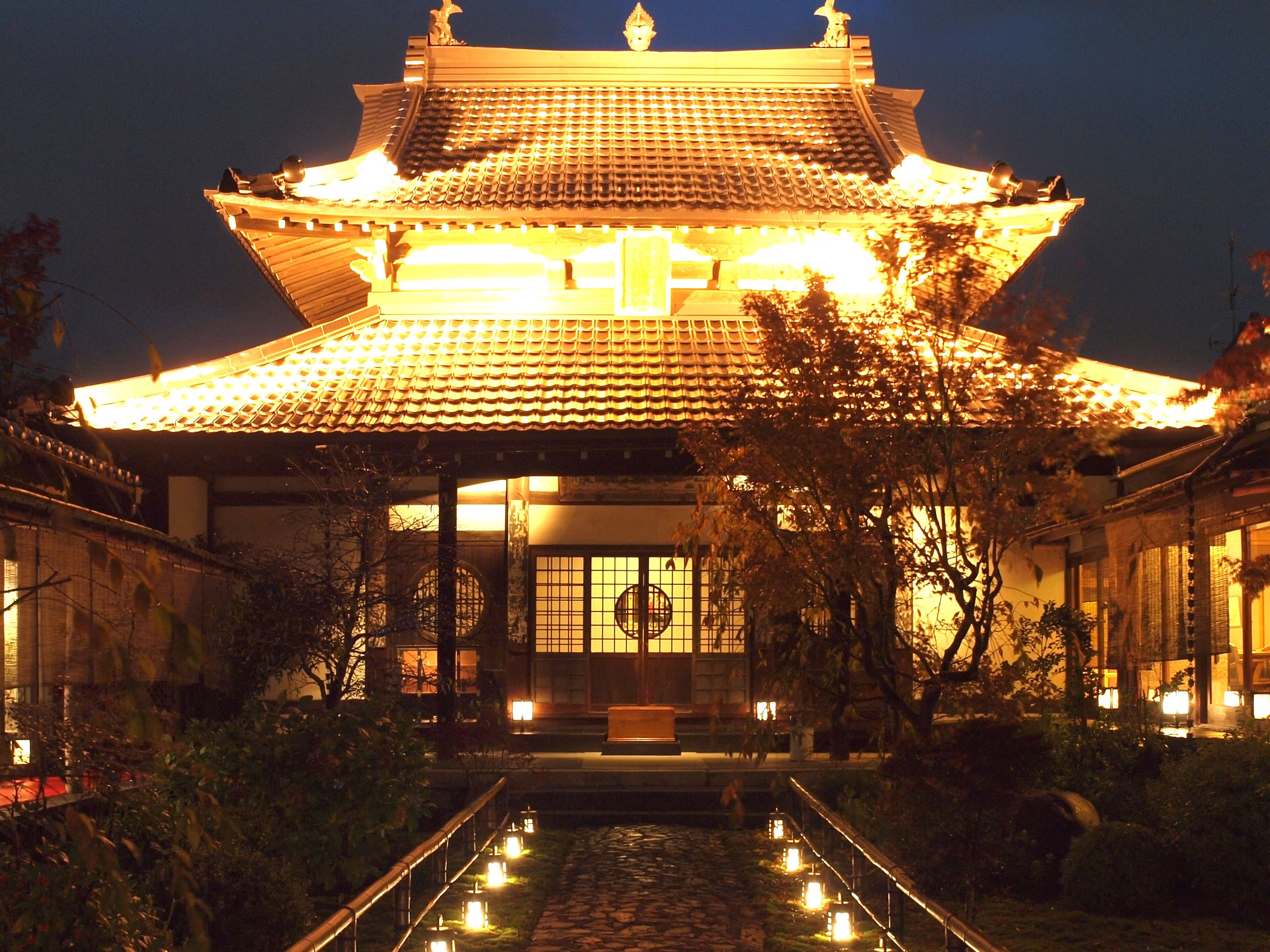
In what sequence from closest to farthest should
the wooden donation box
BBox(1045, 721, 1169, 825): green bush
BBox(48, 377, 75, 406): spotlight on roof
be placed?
BBox(48, 377, 75, 406): spotlight on roof < BBox(1045, 721, 1169, 825): green bush < the wooden donation box

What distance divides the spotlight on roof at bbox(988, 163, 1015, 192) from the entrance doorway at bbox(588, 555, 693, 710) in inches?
257

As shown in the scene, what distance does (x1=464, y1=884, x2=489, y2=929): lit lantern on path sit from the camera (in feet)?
31.2

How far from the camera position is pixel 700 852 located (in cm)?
1275

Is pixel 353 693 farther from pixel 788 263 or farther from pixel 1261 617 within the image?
pixel 1261 617

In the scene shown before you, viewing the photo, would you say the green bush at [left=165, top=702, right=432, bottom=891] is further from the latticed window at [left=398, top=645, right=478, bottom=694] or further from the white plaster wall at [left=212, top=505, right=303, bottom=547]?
the white plaster wall at [left=212, top=505, right=303, bottom=547]

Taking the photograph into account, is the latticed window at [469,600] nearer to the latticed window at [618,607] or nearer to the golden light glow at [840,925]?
Answer: the latticed window at [618,607]

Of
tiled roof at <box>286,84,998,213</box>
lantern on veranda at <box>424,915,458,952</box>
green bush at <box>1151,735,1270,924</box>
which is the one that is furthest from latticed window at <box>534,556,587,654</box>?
lantern on veranda at <box>424,915,458,952</box>

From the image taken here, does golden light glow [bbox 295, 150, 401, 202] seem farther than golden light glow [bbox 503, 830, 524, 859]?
Yes

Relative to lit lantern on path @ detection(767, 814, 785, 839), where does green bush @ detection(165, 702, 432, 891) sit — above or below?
above

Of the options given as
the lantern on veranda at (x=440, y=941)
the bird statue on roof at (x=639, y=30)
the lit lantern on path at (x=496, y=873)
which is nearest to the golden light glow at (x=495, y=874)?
the lit lantern on path at (x=496, y=873)

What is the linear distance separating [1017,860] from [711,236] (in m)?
9.56

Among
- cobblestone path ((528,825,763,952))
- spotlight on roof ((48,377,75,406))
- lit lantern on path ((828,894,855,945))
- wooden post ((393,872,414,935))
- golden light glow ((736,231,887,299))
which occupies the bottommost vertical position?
cobblestone path ((528,825,763,952))

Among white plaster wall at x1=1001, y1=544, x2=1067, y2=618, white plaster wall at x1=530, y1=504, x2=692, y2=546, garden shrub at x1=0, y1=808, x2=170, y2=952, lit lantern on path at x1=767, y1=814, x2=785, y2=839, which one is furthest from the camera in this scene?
white plaster wall at x1=530, y1=504, x2=692, y2=546

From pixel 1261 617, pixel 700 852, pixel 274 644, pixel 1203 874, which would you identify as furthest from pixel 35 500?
pixel 1261 617
